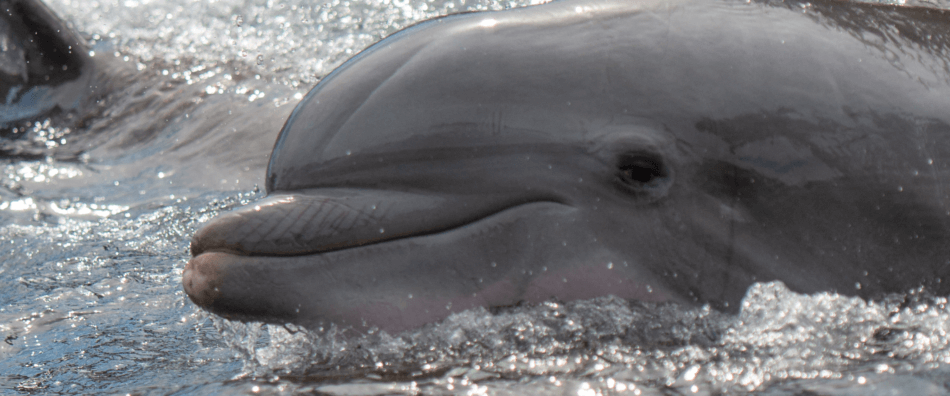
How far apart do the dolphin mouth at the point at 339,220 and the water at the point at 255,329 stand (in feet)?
0.97

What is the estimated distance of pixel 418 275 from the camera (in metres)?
3.05

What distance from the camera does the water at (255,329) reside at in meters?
2.94

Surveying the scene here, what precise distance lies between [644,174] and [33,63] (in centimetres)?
619

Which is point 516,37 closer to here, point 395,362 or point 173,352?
point 395,362

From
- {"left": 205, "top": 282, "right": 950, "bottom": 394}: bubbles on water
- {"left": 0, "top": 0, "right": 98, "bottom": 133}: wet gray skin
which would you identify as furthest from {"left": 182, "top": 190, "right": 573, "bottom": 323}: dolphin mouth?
{"left": 0, "top": 0, "right": 98, "bottom": 133}: wet gray skin

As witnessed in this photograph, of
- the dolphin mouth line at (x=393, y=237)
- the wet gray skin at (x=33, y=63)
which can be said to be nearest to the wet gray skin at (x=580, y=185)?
the dolphin mouth line at (x=393, y=237)

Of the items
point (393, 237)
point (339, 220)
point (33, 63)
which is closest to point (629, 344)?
point (393, 237)

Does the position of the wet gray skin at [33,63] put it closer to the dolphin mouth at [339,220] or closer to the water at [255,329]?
the water at [255,329]

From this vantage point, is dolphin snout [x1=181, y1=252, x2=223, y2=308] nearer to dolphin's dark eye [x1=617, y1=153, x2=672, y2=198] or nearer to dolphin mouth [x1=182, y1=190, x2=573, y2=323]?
→ dolphin mouth [x1=182, y1=190, x2=573, y2=323]

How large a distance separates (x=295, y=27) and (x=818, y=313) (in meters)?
6.92

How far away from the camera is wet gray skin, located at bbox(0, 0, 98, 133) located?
24.8 feet

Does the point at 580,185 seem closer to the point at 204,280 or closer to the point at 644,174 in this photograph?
the point at 644,174

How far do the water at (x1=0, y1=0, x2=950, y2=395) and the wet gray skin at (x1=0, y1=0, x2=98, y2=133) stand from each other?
0.40m

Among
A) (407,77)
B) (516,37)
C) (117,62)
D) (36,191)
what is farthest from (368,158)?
(117,62)
